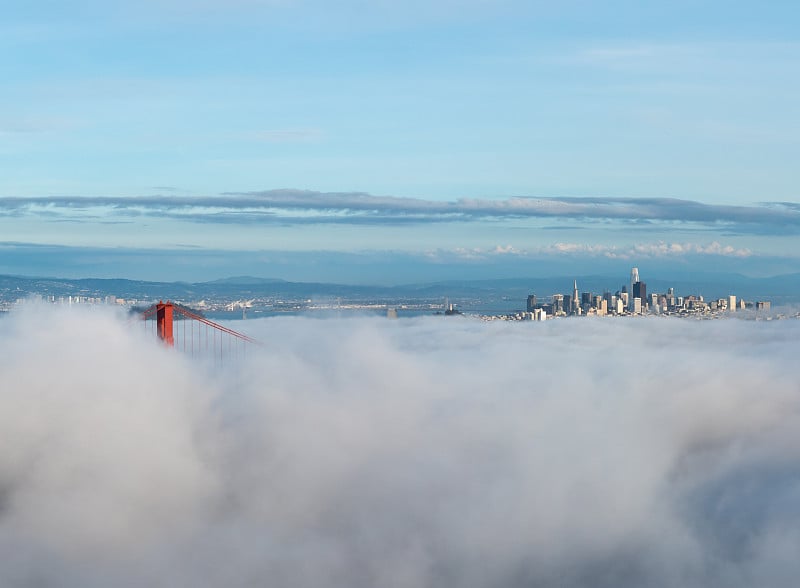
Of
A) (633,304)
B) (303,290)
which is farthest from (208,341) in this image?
(633,304)

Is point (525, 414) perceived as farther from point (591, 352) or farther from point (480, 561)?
point (480, 561)

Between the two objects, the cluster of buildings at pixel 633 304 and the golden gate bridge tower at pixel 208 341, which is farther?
the cluster of buildings at pixel 633 304

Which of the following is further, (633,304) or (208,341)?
(633,304)

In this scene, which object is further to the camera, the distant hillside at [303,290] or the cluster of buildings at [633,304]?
the cluster of buildings at [633,304]

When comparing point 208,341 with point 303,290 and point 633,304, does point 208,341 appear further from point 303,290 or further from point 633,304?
point 633,304

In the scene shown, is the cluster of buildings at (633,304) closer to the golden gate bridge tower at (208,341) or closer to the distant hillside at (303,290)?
the distant hillside at (303,290)

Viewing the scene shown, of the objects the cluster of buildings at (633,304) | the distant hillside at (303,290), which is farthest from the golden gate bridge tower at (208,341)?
the cluster of buildings at (633,304)


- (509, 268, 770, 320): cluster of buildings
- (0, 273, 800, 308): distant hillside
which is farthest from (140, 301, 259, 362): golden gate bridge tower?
(509, 268, 770, 320): cluster of buildings

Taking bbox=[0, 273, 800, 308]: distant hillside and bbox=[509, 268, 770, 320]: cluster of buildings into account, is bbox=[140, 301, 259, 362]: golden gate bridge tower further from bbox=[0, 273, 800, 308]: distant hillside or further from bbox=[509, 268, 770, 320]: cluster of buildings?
bbox=[509, 268, 770, 320]: cluster of buildings
